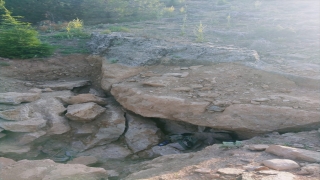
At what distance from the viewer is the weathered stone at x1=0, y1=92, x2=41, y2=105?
247 inches

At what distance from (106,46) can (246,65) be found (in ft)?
12.4

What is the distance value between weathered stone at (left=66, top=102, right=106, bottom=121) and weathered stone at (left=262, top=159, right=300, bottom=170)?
391cm

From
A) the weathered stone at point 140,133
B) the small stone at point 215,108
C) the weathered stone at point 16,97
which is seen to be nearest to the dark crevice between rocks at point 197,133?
the weathered stone at point 140,133

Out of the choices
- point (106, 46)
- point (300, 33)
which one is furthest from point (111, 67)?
point (300, 33)

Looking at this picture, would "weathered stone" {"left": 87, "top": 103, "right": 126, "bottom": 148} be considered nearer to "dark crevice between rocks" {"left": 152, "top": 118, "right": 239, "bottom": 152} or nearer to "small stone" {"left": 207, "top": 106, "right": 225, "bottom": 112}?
"dark crevice between rocks" {"left": 152, "top": 118, "right": 239, "bottom": 152}

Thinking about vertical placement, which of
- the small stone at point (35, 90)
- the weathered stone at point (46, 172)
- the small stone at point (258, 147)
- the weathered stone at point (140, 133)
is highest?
the small stone at point (35, 90)

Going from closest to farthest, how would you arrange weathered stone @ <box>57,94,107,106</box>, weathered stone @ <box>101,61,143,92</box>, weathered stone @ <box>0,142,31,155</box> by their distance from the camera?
weathered stone @ <box>0,142,31,155</box> → weathered stone @ <box>57,94,107,106</box> → weathered stone @ <box>101,61,143,92</box>

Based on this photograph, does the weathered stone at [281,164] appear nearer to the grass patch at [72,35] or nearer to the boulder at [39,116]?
the boulder at [39,116]

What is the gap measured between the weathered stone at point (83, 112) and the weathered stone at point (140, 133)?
27.1 inches

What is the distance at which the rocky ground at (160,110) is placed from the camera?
172 inches

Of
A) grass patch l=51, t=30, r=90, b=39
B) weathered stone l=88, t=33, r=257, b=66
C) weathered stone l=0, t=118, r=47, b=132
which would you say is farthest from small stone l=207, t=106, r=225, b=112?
grass patch l=51, t=30, r=90, b=39

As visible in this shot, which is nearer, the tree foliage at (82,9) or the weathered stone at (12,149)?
the weathered stone at (12,149)

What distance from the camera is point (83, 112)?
6512mm

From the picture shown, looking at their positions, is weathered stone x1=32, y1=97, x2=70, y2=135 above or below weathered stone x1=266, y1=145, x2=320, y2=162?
below
